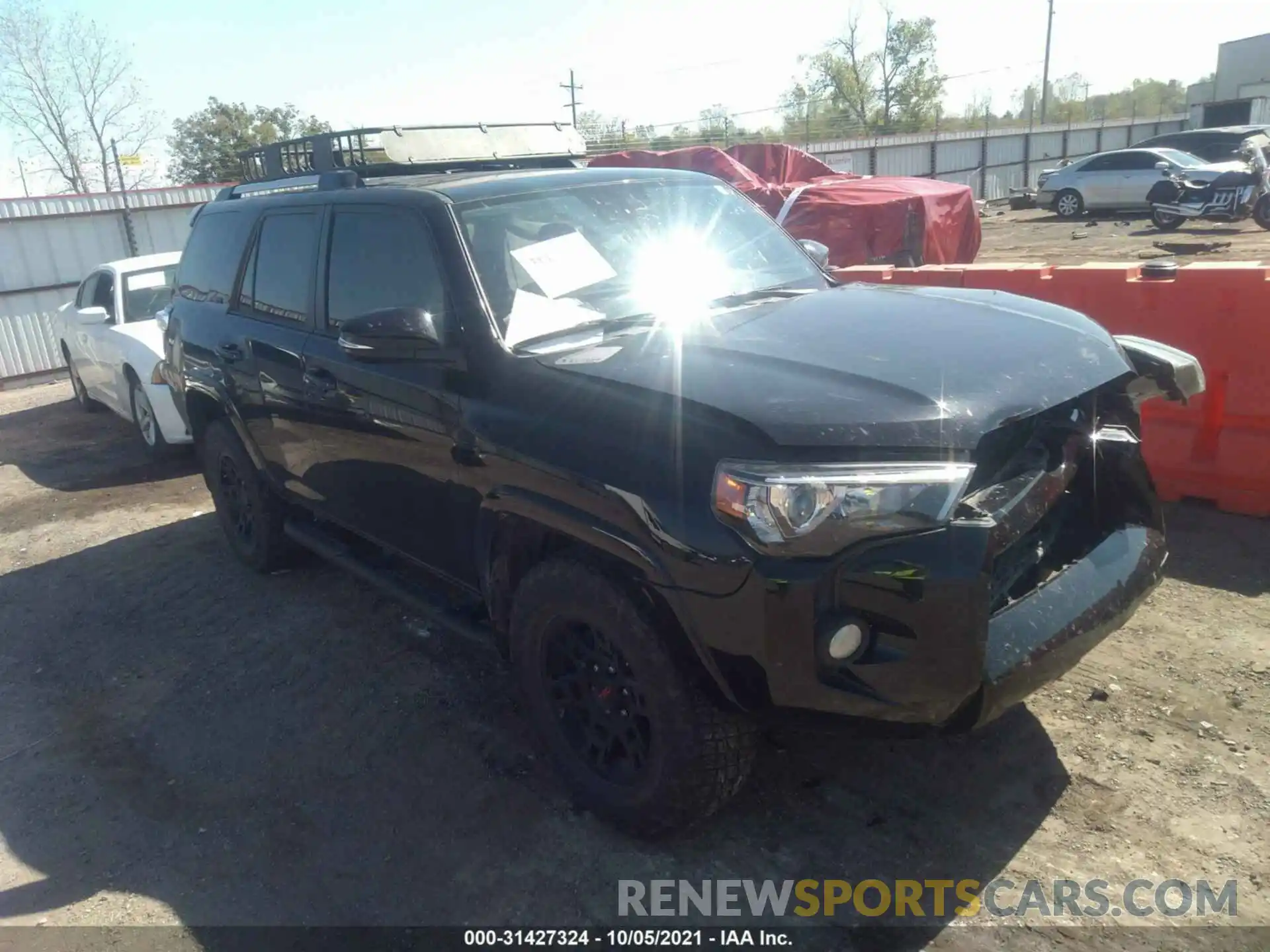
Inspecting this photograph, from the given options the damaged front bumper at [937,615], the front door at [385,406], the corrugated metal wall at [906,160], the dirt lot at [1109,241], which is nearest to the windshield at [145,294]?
the front door at [385,406]

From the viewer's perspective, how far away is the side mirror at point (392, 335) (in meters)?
3.15

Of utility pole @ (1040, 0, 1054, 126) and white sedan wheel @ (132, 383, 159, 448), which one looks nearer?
white sedan wheel @ (132, 383, 159, 448)

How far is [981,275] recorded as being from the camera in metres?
5.86

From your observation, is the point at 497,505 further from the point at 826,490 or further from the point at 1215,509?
the point at 1215,509

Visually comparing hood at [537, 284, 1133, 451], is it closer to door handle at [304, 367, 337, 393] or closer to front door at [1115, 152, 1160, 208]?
door handle at [304, 367, 337, 393]

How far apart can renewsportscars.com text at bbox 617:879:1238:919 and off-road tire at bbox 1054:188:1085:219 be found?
2494 cm

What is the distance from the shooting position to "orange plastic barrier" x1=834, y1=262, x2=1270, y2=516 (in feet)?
15.8

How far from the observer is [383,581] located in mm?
4148

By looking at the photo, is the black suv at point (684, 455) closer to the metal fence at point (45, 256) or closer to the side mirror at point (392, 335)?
the side mirror at point (392, 335)

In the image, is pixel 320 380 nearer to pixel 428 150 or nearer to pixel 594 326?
pixel 428 150

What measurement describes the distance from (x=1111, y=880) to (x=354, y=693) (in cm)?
295

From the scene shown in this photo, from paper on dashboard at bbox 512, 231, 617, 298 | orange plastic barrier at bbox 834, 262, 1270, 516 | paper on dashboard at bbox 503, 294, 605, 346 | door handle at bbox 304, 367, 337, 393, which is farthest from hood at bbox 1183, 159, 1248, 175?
door handle at bbox 304, 367, 337, 393

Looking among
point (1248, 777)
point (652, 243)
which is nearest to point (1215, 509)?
point (1248, 777)

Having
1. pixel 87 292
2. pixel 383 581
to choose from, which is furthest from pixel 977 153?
pixel 383 581
